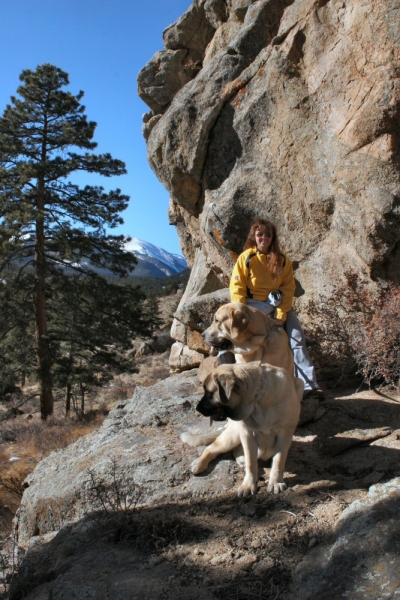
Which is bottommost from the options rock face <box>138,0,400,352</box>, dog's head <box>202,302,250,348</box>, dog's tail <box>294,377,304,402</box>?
dog's tail <box>294,377,304,402</box>

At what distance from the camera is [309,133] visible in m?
7.93

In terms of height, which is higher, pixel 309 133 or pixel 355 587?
pixel 309 133

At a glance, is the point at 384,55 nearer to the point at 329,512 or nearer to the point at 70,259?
the point at 329,512

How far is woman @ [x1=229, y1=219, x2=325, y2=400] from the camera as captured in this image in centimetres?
580

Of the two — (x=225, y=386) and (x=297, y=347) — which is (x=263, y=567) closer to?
Result: (x=225, y=386)

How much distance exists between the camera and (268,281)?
583 centimetres

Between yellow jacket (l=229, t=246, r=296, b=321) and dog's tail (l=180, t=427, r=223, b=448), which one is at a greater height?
yellow jacket (l=229, t=246, r=296, b=321)

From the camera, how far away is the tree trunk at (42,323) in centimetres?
1508

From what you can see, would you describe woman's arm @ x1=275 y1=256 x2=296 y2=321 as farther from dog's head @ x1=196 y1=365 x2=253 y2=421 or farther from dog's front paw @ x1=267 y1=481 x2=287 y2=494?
dog's front paw @ x1=267 y1=481 x2=287 y2=494

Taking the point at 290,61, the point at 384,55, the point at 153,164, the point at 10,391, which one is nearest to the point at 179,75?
the point at 153,164

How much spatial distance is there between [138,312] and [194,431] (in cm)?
1165

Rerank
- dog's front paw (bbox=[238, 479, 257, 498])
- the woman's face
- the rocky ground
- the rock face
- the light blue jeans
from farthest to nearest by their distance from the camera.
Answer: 1. the rock face
2. the light blue jeans
3. the woman's face
4. dog's front paw (bbox=[238, 479, 257, 498])
5. the rocky ground

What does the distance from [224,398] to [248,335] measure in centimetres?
141

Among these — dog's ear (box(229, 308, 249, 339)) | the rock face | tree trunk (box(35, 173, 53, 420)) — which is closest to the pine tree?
tree trunk (box(35, 173, 53, 420))
